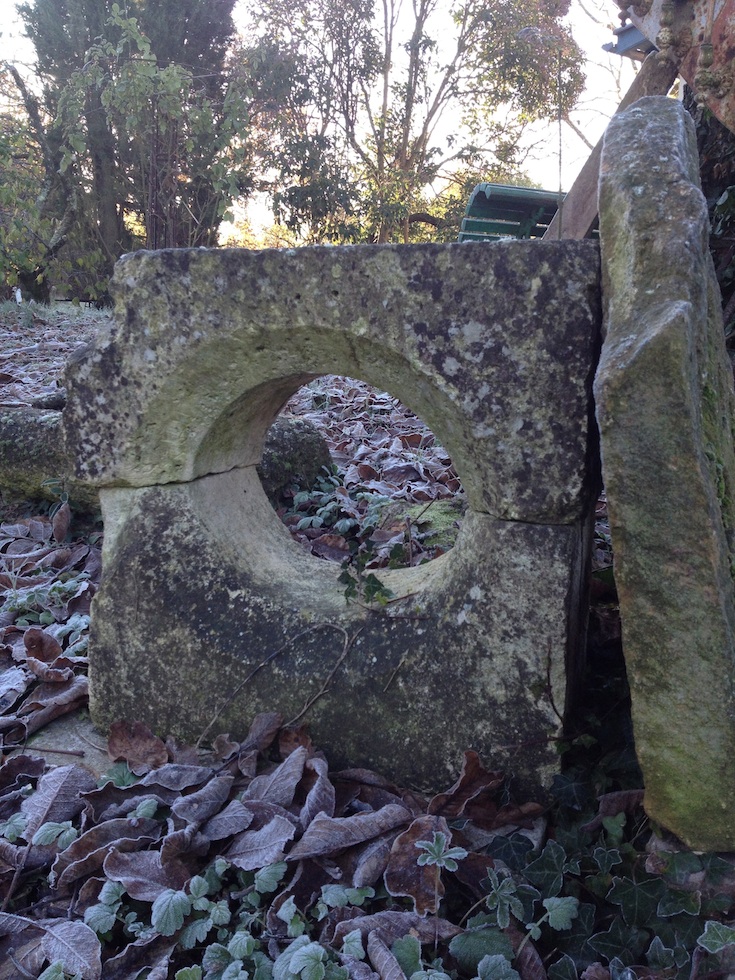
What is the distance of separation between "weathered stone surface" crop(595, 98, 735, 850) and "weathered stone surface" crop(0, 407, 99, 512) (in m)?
2.55

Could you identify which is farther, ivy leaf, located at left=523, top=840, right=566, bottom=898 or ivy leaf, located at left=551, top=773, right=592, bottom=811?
ivy leaf, located at left=551, top=773, right=592, bottom=811

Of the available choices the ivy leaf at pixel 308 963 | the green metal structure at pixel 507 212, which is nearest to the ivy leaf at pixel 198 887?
the ivy leaf at pixel 308 963

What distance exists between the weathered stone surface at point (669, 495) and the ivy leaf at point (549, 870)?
23cm

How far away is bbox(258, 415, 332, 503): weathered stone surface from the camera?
3.29 meters

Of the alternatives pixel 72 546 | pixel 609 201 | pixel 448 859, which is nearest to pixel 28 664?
pixel 72 546

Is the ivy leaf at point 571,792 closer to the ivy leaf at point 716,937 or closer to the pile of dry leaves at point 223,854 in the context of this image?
the pile of dry leaves at point 223,854

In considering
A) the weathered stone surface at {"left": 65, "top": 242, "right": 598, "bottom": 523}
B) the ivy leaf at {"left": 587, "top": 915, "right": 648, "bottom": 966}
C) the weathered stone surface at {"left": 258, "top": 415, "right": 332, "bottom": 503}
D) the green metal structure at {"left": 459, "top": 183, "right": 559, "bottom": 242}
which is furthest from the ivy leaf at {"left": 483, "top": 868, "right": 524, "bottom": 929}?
the green metal structure at {"left": 459, "top": 183, "right": 559, "bottom": 242}

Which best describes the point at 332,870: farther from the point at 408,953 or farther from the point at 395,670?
the point at 395,670

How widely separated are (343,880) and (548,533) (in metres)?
0.80

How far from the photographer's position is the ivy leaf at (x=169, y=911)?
4.22 ft

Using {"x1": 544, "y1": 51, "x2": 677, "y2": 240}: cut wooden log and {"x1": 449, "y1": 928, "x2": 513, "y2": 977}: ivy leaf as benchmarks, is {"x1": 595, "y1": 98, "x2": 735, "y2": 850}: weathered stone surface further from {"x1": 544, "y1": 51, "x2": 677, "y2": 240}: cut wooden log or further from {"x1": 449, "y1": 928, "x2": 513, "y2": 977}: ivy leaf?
{"x1": 544, "y1": 51, "x2": 677, "y2": 240}: cut wooden log

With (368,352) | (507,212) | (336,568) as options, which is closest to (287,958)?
(336,568)

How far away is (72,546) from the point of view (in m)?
3.07

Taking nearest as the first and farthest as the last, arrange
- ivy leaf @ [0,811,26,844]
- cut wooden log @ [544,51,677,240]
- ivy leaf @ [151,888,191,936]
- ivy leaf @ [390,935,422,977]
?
ivy leaf @ [390,935,422,977]
ivy leaf @ [151,888,191,936]
ivy leaf @ [0,811,26,844]
cut wooden log @ [544,51,677,240]
